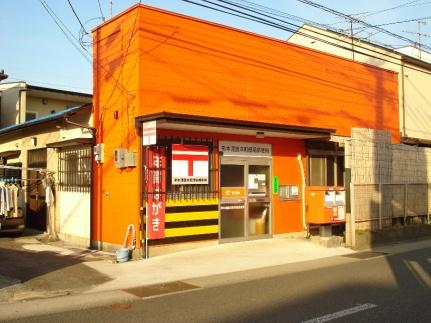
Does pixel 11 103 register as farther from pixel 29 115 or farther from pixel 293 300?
pixel 293 300

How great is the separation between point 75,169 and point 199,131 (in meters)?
4.24

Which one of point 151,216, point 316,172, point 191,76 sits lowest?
point 151,216

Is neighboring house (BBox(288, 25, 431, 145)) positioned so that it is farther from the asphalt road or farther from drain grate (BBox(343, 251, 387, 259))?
the asphalt road

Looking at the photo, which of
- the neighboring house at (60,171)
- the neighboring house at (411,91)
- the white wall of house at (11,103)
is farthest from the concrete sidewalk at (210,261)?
A: the white wall of house at (11,103)

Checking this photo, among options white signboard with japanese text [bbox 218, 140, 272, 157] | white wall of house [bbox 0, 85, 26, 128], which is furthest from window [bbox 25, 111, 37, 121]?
white signboard with japanese text [bbox 218, 140, 272, 157]

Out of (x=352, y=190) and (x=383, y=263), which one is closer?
(x=383, y=263)

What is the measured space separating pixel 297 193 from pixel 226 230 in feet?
10.2

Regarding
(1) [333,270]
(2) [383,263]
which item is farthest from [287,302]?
(2) [383,263]

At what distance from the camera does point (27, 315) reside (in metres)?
7.07

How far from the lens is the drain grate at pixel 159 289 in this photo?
864 cm

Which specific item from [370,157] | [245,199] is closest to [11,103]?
[245,199]

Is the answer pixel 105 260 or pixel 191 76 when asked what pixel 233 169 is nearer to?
pixel 191 76

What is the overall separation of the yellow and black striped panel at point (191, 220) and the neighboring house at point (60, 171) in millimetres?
2843

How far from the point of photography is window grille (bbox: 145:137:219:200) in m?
12.6
